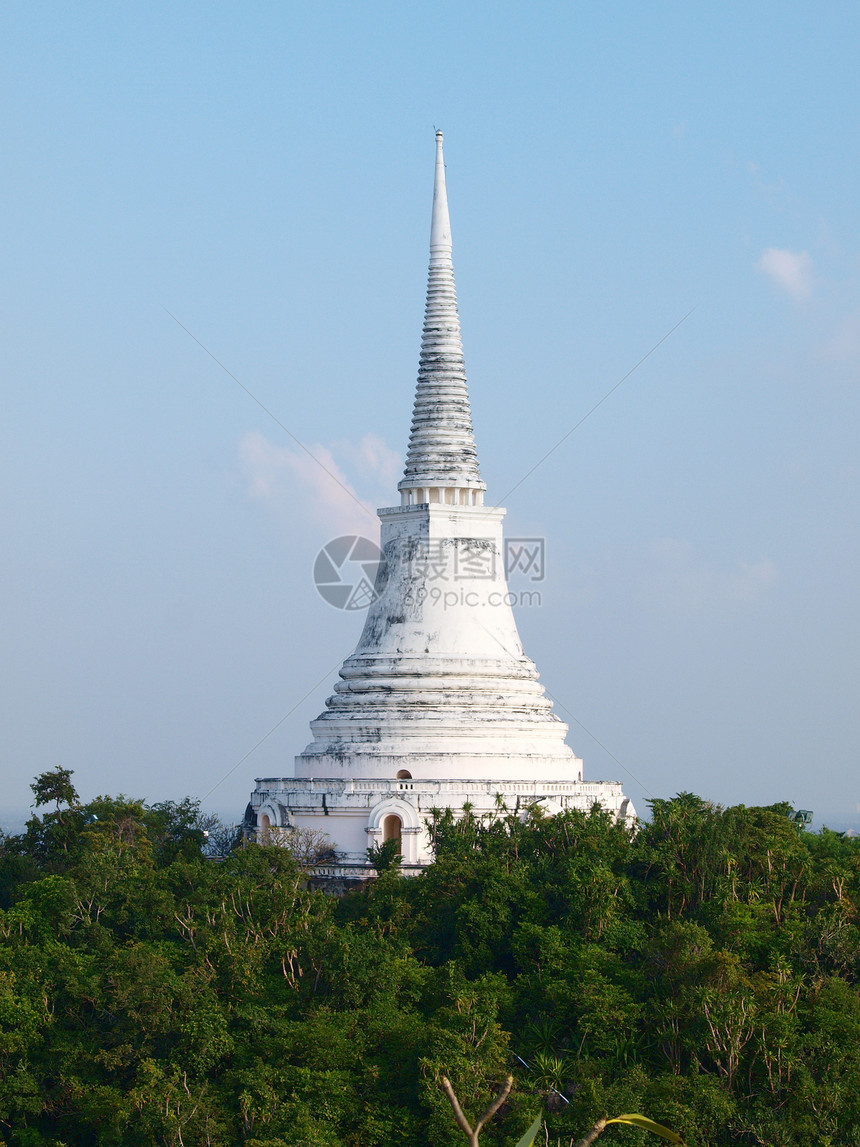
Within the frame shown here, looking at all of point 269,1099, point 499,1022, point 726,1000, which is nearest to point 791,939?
point 726,1000

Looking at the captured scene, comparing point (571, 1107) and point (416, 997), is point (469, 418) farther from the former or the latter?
point (571, 1107)

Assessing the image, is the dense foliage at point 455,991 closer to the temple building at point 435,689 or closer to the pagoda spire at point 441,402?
the temple building at point 435,689

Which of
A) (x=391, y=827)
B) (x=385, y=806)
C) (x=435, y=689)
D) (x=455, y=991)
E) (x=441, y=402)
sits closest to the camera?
(x=455, y=991)

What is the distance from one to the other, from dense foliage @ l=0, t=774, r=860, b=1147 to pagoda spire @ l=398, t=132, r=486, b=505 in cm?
1011

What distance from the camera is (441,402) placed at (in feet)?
153

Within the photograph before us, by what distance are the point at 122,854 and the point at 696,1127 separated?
16.9 meters

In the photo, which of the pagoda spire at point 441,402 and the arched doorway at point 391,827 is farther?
the pagoda spire at point 441,402

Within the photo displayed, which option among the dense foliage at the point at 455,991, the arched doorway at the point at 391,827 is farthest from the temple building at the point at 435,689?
the dense foliage at the point at 455,991

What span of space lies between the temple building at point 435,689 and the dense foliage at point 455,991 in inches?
75.6

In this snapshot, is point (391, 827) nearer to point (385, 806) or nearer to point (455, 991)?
point (385, 806)

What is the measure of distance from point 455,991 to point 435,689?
13158 mm

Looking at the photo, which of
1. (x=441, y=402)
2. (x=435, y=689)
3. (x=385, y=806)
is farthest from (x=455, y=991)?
(x=441, y=402)

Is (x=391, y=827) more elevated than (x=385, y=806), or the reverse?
(x=385, y=806)

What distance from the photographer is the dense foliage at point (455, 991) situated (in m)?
29.0
